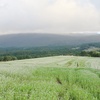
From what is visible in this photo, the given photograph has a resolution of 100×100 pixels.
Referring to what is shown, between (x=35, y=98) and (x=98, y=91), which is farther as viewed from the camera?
(x=98, y=91)

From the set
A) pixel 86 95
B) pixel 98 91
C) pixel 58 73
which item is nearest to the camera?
pixel 86 95

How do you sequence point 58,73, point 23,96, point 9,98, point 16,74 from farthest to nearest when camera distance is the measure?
point 58,73, point 16,74, point 23,96, point 9,98

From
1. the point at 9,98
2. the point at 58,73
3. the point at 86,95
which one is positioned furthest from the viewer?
the point at 58,73

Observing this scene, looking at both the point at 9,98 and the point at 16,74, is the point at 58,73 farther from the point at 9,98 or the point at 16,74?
the point at 9,98

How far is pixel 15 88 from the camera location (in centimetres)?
941

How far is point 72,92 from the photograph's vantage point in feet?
36.2

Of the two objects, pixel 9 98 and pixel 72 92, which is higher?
pixel 9 98

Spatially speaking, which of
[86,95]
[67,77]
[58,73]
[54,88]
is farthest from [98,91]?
[58,73]

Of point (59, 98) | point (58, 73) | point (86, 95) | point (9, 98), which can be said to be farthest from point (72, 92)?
point (58, 73)

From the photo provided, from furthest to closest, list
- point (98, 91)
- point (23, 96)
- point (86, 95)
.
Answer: point (98, 91)
point (86, 95)
point (23, 96)

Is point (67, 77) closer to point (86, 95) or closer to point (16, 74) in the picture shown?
point (16, 74)

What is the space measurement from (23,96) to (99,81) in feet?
25.3

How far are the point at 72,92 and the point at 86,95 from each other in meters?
0.74

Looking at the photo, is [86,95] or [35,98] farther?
[86,95]
